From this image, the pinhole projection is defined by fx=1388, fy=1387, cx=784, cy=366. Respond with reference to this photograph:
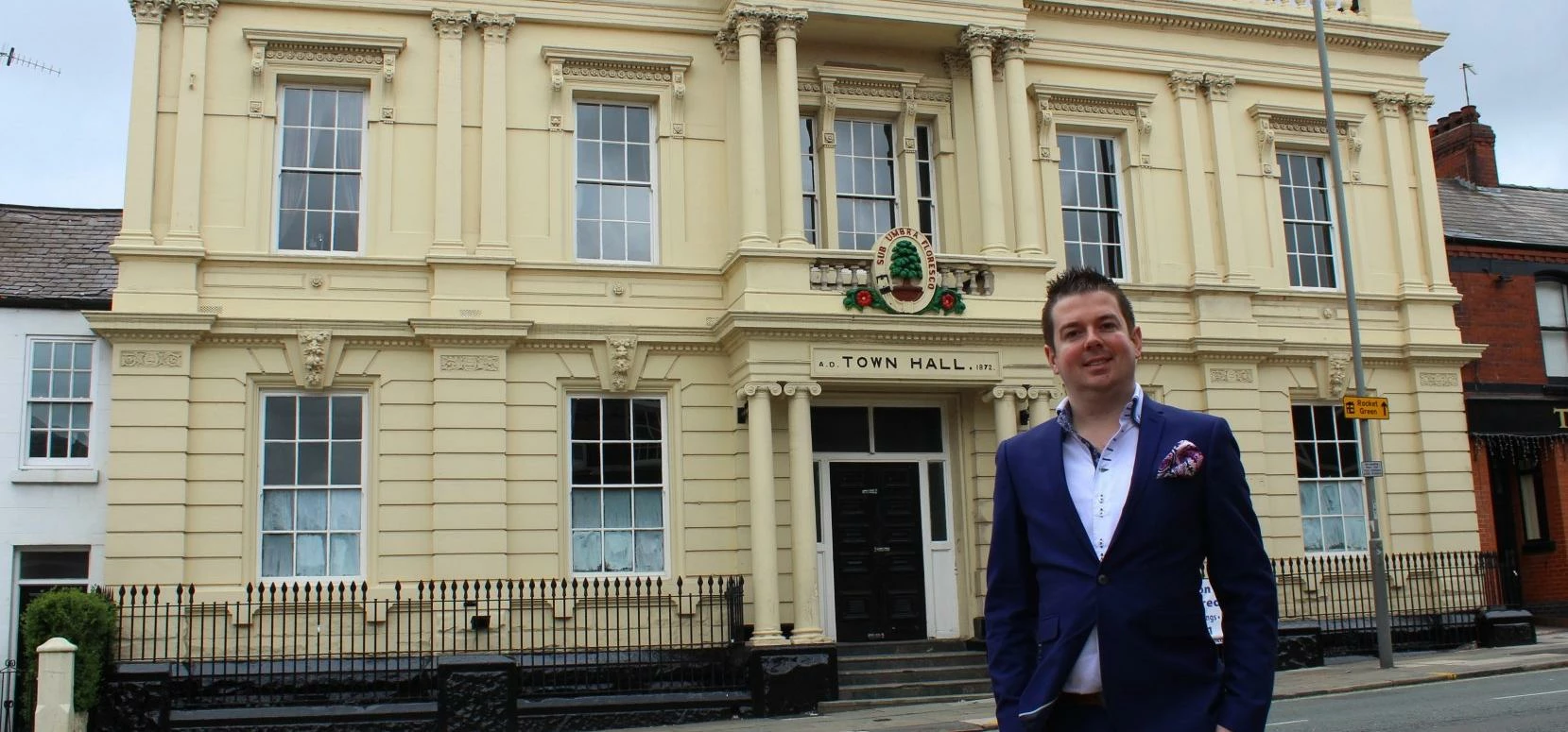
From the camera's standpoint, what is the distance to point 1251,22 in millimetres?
21453

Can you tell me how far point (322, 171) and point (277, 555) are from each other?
490cm

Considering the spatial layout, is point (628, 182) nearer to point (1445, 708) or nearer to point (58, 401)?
point (58, 401)

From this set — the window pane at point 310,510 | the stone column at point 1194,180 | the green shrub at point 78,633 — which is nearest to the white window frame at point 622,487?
the window pane at point 310,510

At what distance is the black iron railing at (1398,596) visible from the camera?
19.9 metres

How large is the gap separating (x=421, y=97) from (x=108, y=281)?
4709mm

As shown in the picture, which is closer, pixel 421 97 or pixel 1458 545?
pixel 421 97

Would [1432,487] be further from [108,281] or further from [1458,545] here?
[108,281]

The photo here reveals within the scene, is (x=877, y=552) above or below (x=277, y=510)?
below

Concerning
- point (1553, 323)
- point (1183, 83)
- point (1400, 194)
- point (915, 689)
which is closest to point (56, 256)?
point (915, 689)

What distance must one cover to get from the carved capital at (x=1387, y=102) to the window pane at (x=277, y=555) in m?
17.6

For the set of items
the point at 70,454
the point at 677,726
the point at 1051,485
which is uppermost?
the point at 70,454

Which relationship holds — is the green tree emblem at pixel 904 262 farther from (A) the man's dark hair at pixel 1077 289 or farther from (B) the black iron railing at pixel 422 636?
(A) the man's dark hair at pixel 1077 289

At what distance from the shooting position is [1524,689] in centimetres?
1461

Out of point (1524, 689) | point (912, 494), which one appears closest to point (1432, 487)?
point (1524, 689)
